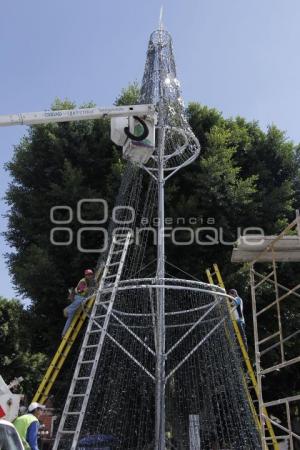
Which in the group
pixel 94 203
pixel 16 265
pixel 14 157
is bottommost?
pixel 16 265

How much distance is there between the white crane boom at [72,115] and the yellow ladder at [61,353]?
3466 millimetres

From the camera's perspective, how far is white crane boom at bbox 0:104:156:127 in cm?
800

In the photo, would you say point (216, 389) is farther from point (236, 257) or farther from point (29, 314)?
point (29, 314)

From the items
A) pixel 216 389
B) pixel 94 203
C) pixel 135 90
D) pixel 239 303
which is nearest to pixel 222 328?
pixel 239 303

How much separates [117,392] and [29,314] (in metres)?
4.41

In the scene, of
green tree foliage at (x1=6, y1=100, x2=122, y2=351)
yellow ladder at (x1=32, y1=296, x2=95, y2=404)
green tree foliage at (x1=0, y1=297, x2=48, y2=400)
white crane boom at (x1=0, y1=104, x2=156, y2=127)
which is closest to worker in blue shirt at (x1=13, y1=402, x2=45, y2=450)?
yellow ladder at (x1=32, y1=296, x2=95, y2=404)

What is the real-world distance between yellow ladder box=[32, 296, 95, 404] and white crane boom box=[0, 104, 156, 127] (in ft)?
11.4

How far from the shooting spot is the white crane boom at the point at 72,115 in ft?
26.2

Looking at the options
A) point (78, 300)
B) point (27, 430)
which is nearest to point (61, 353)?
point (78, 300)

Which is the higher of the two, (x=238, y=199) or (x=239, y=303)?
(x=238, y=199)

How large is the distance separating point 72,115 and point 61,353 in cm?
435

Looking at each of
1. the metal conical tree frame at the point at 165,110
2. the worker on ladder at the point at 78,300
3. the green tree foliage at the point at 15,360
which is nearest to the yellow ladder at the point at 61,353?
the worker on ladder at the point at 78,300

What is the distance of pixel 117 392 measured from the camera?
10.9 m

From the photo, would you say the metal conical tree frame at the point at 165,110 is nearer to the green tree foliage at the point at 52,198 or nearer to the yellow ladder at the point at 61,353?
the yellow ladder at the point at 61,353
